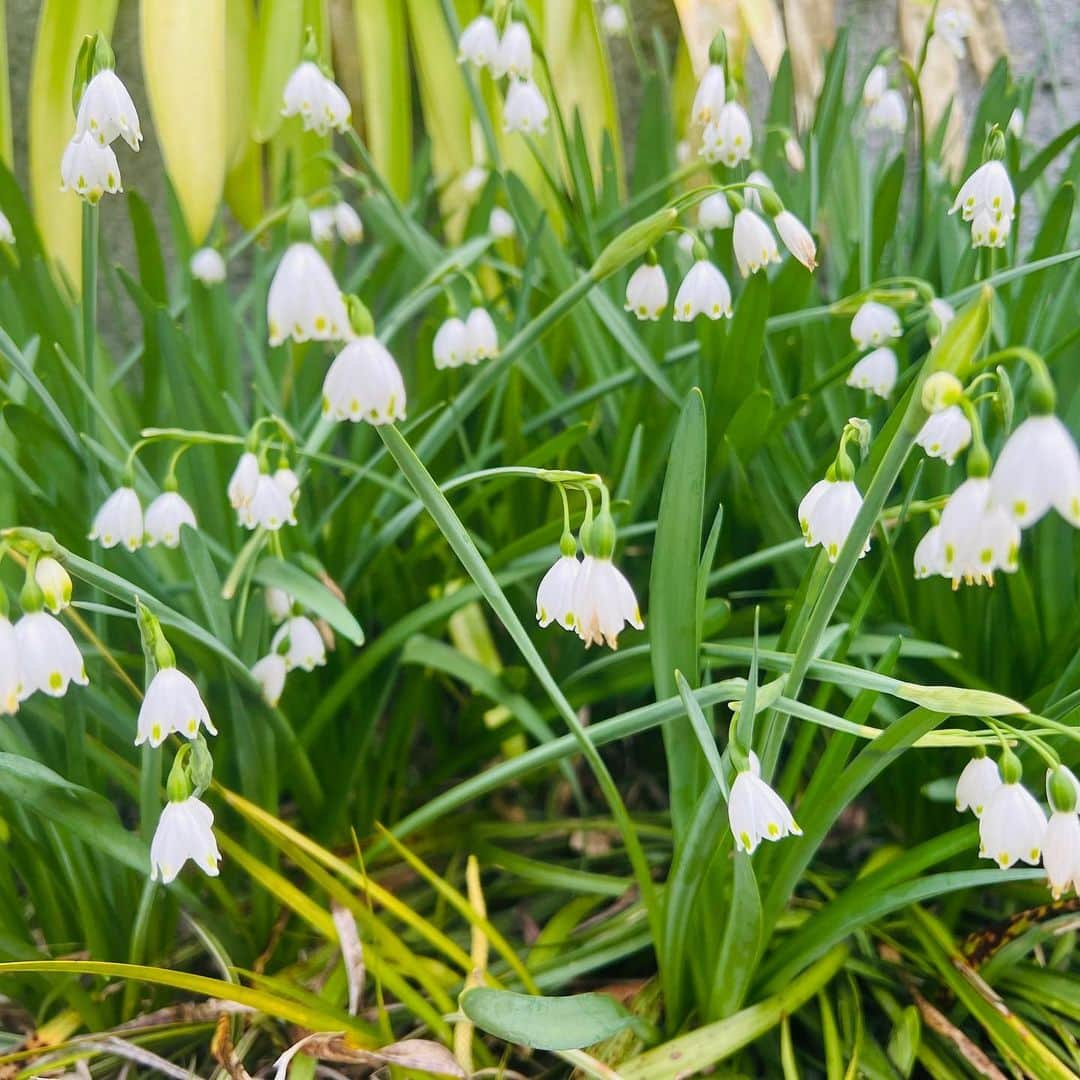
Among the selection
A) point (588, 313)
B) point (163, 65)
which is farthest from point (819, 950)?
point (163, 65)

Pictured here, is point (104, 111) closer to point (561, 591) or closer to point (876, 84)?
point (561, 591)

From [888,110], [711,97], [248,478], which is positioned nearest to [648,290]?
[711,97]

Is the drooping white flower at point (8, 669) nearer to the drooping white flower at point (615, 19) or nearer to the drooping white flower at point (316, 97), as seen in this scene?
the drooping white flower at point (316, 97)

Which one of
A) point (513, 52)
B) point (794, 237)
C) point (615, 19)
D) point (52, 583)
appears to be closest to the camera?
point (52, 583)

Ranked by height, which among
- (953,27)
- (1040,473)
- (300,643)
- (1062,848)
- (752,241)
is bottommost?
(1062,848)

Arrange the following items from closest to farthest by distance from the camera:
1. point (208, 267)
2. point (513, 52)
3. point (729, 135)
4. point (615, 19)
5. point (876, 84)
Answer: point (729, 135)
point (513, 52)
point (208, 267)
point (876, 84)
point (615, 19)

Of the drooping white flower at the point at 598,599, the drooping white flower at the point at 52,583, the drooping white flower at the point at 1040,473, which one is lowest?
the drooping white flower at the point at 598,599

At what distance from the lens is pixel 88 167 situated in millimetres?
856

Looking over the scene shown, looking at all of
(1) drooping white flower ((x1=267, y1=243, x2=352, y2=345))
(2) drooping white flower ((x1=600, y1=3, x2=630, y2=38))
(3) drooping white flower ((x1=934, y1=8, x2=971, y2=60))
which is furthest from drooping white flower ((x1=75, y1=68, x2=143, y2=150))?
(3) drooping white flower ((x1=934, y1=8, x2=971, y2=60))

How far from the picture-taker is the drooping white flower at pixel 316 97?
129cm

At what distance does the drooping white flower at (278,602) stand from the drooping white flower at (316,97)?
649 mm

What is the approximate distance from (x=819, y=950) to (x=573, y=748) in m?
0.35

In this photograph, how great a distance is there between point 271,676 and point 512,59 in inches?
35.4

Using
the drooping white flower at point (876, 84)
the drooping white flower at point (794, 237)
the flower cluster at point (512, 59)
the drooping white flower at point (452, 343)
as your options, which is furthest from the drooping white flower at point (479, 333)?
the drooping white flower at point (876, 84)
